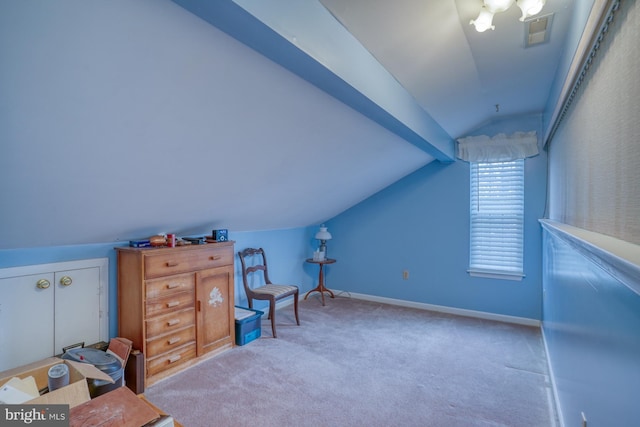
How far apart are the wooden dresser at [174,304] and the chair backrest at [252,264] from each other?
51 cm

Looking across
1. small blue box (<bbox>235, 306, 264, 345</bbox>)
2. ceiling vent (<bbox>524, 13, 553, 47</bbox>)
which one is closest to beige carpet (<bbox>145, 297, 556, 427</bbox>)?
small blue box (<bbox>235, 306, 264, 345</bbox>)

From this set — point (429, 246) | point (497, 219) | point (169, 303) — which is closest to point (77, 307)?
point (169, 303)

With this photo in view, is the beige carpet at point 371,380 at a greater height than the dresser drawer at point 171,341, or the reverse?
the dresser drawer at point 171,341

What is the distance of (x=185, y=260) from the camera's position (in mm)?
2566

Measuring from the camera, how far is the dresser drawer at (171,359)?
7.61ft

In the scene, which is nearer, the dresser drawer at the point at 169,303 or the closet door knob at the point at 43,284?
the closet door knob at the point at 43,284

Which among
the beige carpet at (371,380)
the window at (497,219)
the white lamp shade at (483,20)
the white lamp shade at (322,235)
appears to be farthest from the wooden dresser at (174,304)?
the window at (497,219)

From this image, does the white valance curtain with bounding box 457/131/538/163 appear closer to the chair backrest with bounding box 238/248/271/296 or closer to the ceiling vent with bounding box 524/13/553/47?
the ceiling vent with bounding box 524/13/553/47

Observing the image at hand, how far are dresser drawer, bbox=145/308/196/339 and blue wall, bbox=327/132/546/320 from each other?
2670 mm

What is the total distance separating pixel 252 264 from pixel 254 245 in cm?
23

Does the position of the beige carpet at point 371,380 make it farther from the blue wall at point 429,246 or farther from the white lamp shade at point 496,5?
the white lamp shade at point 496,5

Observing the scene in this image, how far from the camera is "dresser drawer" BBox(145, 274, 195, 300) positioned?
2.33m

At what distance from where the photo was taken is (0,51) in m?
0.97

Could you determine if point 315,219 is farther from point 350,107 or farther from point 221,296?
point 350,107
